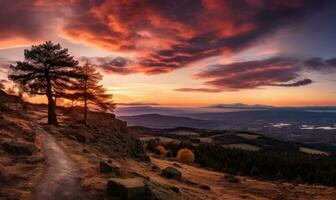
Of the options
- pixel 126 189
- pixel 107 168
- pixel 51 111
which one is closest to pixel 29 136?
pixel 107 168

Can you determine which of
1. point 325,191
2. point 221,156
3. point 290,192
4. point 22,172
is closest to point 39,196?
point 22,172

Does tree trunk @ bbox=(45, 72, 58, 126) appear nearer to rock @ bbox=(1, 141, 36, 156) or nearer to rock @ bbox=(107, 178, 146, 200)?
rock @ bbox=(1, 141, 36, 156)

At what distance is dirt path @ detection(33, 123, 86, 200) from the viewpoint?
59.6 ft

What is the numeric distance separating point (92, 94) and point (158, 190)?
45.8 m

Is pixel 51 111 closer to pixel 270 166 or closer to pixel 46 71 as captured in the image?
pixel 46 71

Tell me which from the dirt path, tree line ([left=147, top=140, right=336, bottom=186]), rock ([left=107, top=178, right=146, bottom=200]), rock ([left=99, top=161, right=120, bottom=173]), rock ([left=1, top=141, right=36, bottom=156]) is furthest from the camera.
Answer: tree line ([left=147, top=140, right=336, bottom=186])

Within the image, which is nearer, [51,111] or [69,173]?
[69,173]

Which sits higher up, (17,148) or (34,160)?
(17,148)

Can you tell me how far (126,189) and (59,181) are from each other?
5.54 metres

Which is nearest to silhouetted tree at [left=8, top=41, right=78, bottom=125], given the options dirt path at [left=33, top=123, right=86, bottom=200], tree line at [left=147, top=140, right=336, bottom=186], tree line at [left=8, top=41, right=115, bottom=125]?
tree line at [left=8, top=41, right=115, bottom=125]

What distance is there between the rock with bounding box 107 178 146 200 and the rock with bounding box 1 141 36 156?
11357mm

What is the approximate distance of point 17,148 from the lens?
26578 mm

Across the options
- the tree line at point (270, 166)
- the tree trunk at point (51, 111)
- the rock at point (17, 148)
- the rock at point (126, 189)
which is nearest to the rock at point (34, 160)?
the rock at point (17, 148)

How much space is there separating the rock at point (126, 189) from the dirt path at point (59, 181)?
195 cm
